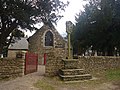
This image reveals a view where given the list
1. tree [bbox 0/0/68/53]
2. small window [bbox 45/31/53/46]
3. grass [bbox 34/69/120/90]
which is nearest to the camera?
grass [bbox 34/69/120/90]

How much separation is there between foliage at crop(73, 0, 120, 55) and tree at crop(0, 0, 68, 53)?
7386 mm

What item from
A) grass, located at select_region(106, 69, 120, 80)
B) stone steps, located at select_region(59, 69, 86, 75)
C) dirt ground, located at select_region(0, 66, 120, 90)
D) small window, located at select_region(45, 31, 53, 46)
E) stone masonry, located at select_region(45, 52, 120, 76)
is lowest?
dirt ground, located at select_region(0, 66, 120, 90)

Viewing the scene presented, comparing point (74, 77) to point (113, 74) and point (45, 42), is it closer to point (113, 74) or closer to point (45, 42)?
point (113, 74)

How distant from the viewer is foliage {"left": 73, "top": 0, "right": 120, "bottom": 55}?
29.3 meters

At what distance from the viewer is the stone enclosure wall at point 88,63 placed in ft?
51.0

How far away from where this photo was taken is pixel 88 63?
57.9 feet

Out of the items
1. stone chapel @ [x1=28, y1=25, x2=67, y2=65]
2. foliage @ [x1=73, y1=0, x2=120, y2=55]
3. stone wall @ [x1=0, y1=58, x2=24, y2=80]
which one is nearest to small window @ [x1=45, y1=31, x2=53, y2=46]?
stone chapel @ [x1=28, y1=25, x2=67, y2=65]

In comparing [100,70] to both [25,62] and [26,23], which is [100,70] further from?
[26,23]

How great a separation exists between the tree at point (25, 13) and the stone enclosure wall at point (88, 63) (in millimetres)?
6283

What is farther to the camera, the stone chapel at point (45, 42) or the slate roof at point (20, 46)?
the slate roof at point (20, 46)

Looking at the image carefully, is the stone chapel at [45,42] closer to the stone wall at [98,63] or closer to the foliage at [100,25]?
the foliage at [100,25]

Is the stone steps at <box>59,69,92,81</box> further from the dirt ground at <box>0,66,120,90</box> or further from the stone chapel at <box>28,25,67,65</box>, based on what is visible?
the stone chapel at <box>28,25,67,65</box>

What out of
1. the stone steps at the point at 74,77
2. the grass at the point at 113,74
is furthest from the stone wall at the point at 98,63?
the stone steps at the point at 74,77

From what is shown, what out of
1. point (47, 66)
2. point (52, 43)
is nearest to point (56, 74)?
point (47, 66)
